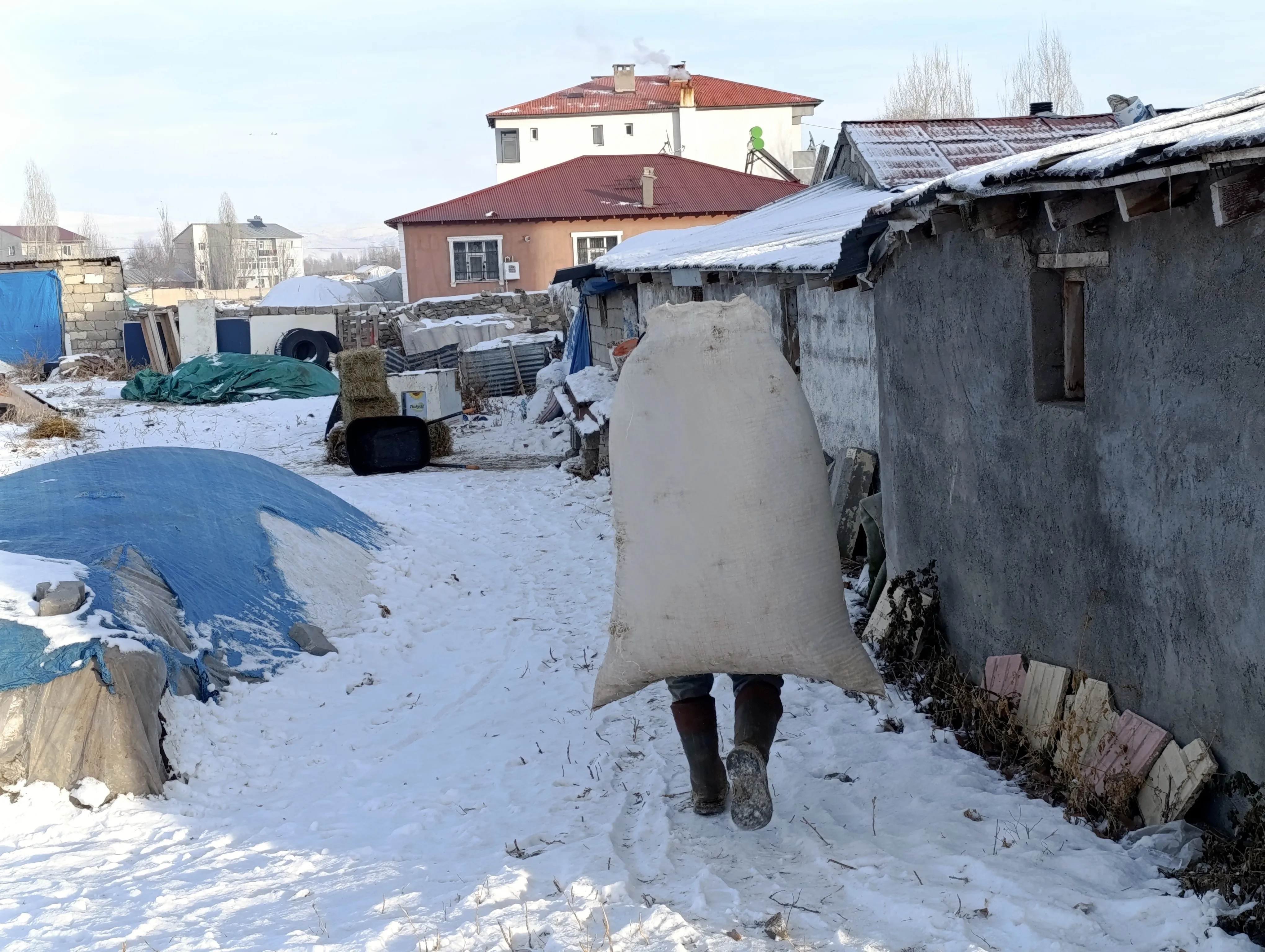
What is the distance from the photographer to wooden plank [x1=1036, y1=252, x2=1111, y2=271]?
13.5 feet

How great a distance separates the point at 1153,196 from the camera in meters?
3.63

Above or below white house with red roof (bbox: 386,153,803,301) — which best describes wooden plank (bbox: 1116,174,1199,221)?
below

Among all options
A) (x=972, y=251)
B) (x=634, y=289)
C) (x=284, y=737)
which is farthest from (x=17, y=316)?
(x=972, y=251)

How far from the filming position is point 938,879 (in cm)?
366

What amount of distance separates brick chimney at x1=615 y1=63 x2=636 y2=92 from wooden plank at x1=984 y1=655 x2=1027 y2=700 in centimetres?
4623

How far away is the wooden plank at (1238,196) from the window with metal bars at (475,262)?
33.1 metres

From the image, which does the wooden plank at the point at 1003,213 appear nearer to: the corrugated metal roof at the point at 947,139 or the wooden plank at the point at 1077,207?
the wooden plank at the point at 1077,207

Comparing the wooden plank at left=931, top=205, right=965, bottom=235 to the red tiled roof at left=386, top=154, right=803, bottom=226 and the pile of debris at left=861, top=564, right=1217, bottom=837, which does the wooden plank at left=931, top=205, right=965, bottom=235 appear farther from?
the red tiled roof at left=386, top=154, right=803, bottom=226

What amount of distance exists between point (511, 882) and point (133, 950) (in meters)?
1.18

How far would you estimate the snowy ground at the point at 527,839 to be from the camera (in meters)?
3.42

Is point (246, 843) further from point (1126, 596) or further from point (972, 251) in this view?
point (972, 251)

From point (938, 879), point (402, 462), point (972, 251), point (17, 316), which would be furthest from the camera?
point (17, 316)

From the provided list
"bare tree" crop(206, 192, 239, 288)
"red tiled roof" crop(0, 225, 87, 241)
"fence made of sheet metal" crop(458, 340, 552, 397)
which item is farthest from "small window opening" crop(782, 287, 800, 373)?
"bare tree" crop(206, 192, 239, 288)

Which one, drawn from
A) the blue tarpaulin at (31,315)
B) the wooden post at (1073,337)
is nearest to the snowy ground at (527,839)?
the wooden post at (1073,337)
